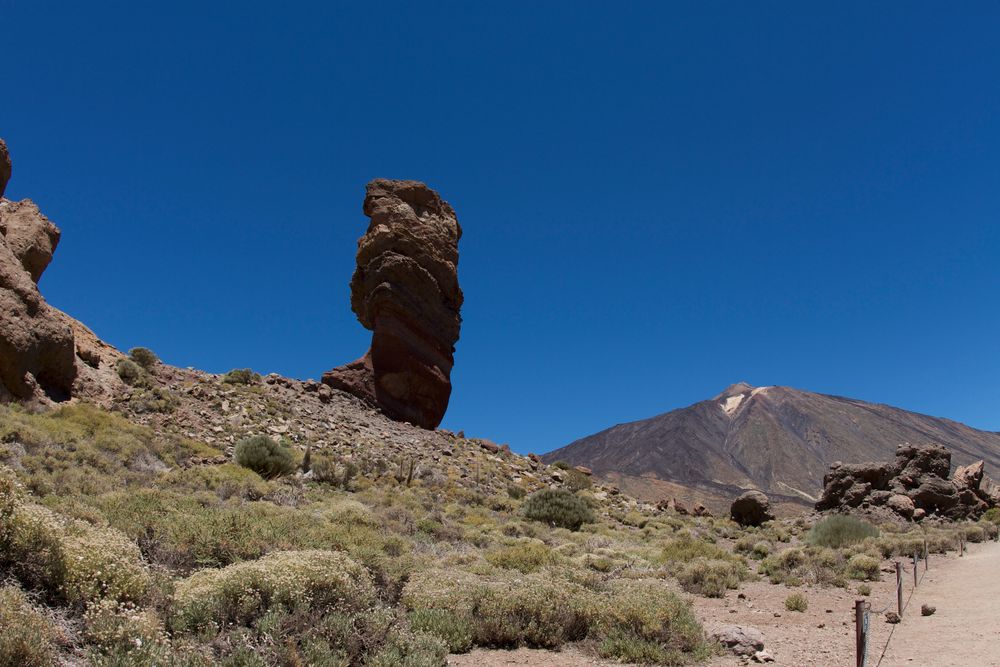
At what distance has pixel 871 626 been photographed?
30.3 ft

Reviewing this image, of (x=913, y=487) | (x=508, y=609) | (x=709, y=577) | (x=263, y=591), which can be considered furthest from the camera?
(x=913, y=487)

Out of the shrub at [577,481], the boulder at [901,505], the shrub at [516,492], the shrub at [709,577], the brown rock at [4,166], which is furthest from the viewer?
the shrub at [577,481]

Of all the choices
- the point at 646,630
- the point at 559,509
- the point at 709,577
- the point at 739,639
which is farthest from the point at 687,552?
the point at 646,630

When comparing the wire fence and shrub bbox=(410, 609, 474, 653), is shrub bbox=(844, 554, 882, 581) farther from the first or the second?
shrub bbox=(410, 609, 474, 653)

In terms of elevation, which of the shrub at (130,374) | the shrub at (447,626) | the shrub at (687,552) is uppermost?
the shrub at (130,374)

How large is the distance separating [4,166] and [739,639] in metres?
24.7

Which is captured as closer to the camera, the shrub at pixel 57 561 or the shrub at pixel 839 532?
the shrub at pixel 57 561

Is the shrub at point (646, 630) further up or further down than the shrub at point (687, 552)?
further down

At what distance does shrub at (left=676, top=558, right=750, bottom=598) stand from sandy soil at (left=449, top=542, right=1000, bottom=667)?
0.90 feet

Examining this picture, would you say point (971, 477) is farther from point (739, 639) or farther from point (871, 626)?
point (739, 639)

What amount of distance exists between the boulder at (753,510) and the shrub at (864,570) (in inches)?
499

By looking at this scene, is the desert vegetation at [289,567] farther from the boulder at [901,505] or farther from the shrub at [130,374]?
the boulder at [901,505]

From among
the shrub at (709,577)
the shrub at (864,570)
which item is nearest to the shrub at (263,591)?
the shrub at (709,577)

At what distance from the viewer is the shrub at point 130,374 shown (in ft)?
72.1
